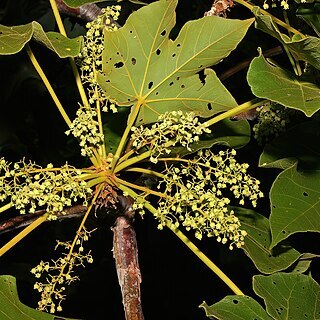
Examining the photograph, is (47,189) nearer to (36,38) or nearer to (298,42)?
(36,38)

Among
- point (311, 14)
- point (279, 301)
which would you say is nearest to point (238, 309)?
point (279, 301)

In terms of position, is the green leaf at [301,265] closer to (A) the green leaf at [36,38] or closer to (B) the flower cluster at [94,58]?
(B) the flower cluster at [94,58]

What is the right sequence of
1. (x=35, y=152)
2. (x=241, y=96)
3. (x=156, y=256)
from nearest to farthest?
(x=241, y=96), (x=35, y=152), (x=156, y=256)

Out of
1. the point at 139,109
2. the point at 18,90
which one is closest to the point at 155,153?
the point at 139,109

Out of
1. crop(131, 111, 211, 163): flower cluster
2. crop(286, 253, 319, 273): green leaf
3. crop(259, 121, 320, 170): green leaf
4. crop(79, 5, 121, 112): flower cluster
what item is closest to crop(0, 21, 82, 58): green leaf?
crop(79, 5, 121, 112): flower cluster

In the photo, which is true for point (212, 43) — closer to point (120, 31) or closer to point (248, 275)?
point (120, 31)

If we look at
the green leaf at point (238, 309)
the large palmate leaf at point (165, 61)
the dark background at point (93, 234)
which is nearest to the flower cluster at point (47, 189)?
the large palmate leaf at point (165, 61)

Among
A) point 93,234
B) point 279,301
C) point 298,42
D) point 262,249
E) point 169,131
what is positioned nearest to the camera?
point 298,42
